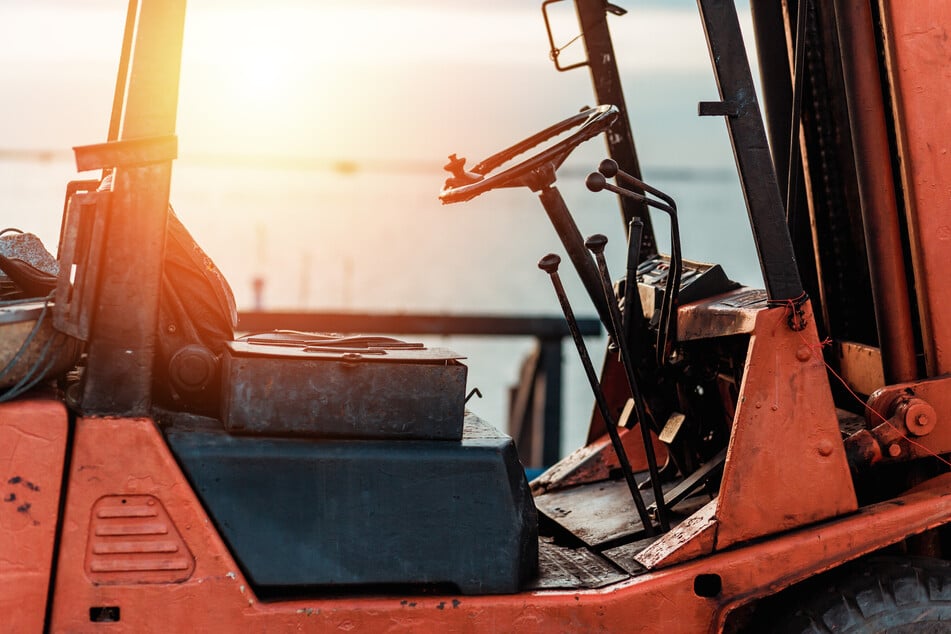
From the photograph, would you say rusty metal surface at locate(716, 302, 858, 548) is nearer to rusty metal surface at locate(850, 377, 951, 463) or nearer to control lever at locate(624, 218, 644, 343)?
rusty metal surface at locate(850, 377, 951, 463)

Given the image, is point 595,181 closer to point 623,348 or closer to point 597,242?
point 597,242

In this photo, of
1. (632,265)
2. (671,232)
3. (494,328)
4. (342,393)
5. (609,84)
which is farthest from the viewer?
(494,328)

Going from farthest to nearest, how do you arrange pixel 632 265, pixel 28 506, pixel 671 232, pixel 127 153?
pixel 632 265 → pixel 671 232 → pixel 127 153 → pixel 28 506

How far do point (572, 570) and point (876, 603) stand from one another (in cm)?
71

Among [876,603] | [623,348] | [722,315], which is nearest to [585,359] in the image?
[623,348]

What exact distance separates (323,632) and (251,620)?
0.52 feet

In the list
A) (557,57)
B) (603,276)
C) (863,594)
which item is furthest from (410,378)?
(557,57)

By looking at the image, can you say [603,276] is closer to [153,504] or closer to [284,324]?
[153,504]

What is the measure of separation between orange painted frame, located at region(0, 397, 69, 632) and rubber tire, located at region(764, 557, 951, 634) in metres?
1.65

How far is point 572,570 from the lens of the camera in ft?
8.37

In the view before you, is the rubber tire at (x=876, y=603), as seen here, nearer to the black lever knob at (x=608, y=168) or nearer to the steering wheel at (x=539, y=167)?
the black lever knob at (x=608, y=168)

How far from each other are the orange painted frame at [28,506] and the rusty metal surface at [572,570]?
1.05 m

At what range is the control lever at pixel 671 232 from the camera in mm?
2451

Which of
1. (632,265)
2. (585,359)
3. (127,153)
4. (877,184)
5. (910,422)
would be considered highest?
(127,153)
